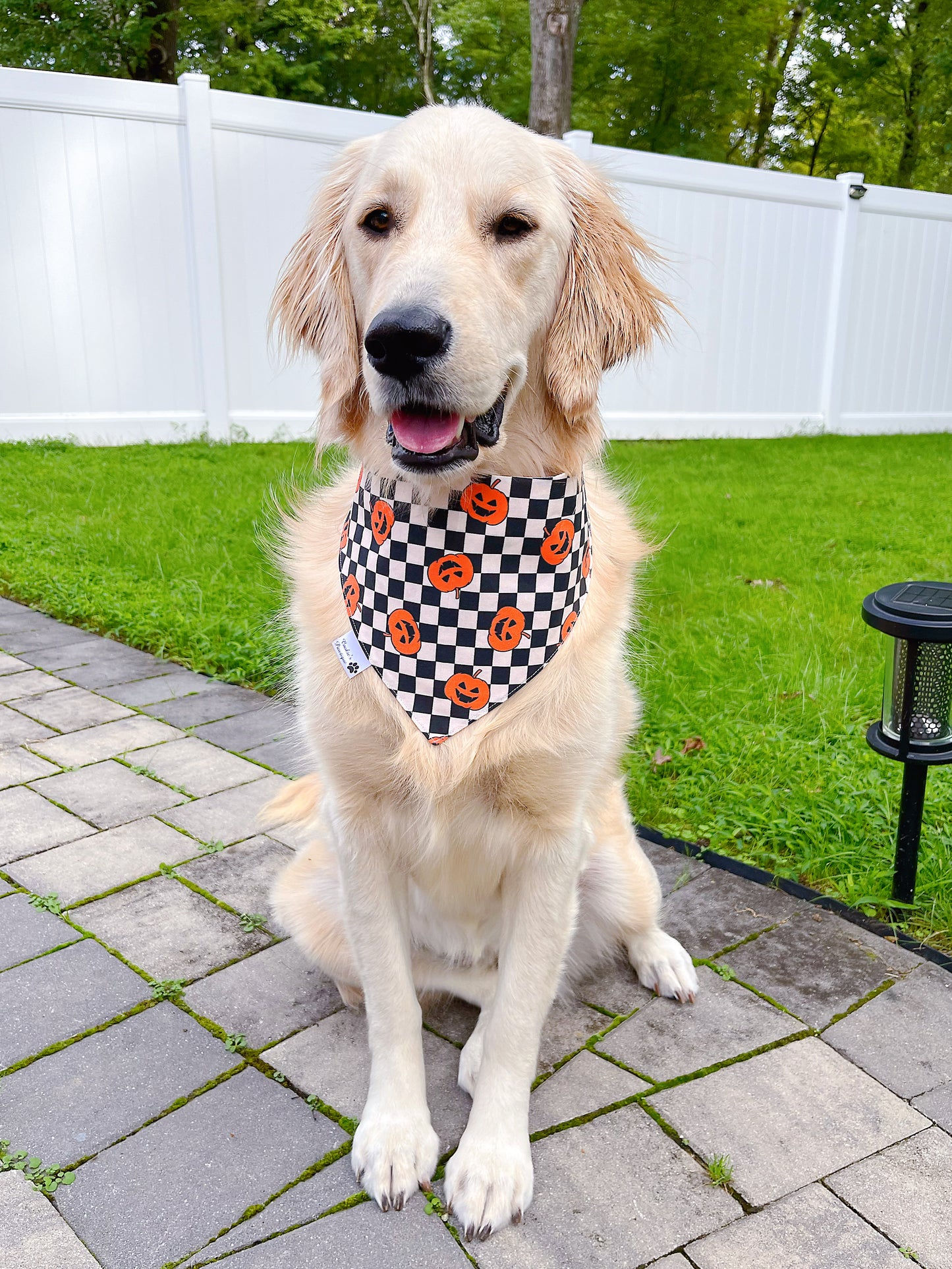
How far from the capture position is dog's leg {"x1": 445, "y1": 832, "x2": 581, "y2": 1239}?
5.78 feet

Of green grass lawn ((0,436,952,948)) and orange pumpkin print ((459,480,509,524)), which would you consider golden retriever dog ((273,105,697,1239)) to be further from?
green grass lawn ((0,436,952,948))

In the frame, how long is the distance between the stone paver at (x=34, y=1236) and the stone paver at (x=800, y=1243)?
39.8 inches

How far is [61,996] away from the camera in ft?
7.20

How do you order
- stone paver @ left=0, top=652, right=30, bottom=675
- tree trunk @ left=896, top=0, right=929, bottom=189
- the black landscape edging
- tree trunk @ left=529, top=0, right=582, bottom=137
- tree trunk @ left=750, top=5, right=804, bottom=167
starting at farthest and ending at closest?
tree trunk @ left=750, top=5, right=804, bottom=167 < tree trunk @ left=896, top=0, right=929, bottom=189 < tree trunk @ left=529, top=0, right=582, bottom=137 < stone paver @ left=0, top=652, right=30, bottom=675 < the black landscape edging

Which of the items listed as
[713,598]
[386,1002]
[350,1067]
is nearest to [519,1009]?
[386,1002]

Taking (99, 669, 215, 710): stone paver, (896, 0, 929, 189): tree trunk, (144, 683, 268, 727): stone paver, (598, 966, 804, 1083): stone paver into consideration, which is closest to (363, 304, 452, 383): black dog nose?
(598, 966, 804, 1083): stone paver

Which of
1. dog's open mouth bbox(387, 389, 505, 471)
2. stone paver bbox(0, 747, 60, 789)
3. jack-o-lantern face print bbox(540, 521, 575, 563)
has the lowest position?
stone paver bbox(0, 747, 60, 789)

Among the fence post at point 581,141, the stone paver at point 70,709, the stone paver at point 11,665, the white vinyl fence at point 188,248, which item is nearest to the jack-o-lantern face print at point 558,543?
the stone paver at point 70,709

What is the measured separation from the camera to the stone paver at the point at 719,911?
8.08ft

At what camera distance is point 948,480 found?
8.24 metres

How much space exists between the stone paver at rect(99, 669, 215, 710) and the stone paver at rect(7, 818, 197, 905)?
40.3 inches

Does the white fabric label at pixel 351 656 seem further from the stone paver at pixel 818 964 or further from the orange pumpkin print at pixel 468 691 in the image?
the stone paver at pixel 818 964

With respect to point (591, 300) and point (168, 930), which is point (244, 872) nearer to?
point (168, 930)

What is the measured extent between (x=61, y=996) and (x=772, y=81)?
23.6 m
